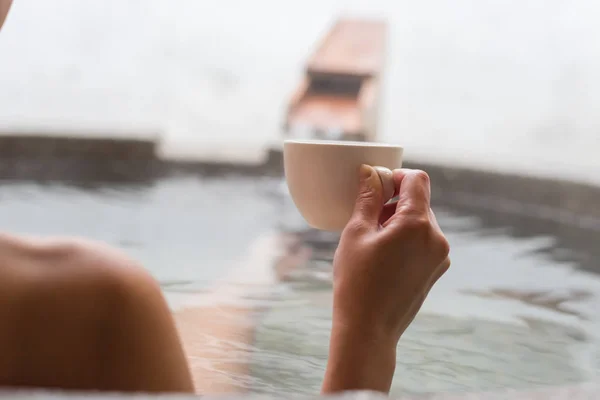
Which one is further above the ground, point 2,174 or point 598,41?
point 598,41

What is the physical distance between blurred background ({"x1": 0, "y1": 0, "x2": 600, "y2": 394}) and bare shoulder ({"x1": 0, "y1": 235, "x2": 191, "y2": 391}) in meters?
0.40

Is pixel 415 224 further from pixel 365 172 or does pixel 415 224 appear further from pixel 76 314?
pixel 76 314

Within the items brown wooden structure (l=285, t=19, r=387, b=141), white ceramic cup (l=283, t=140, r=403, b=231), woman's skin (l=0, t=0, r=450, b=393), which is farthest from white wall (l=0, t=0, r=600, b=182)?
woman's skin (l=0, t=0, r=450, b=393)

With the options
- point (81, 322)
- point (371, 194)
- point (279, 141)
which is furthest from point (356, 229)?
point (279, 141)

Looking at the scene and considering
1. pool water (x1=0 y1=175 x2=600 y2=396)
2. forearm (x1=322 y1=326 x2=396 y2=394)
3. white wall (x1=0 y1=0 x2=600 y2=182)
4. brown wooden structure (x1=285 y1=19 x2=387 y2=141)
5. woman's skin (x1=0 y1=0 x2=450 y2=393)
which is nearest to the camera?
woman's skin (x1=0 y1=0 x2=450 y2=393)

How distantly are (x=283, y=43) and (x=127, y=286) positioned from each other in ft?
16.4

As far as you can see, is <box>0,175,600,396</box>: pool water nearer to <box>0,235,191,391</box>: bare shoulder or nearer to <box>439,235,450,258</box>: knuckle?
<box>439,235,450,258</box>: knuckle

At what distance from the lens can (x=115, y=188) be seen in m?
2.81

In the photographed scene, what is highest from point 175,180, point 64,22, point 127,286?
point 64,22

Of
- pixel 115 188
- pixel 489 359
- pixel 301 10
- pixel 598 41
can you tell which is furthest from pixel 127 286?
pixel 301 10

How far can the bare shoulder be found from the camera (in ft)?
1.36

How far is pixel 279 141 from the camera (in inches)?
165

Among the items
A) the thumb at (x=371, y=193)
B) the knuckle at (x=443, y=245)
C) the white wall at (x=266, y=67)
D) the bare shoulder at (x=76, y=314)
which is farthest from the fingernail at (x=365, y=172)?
the white wall at (x=266, y=67)

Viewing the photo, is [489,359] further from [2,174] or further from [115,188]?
[2,174]
